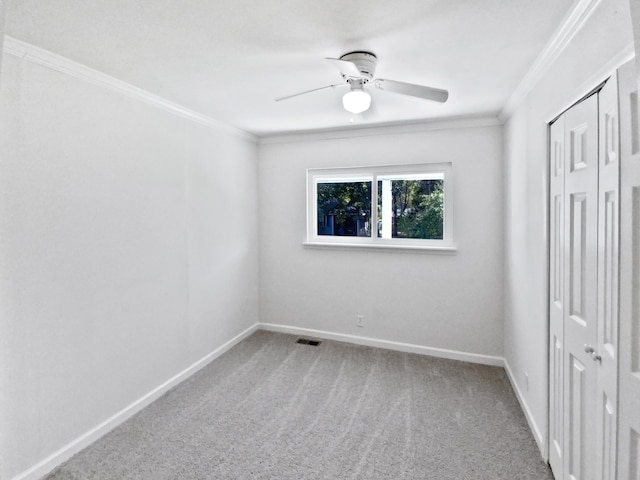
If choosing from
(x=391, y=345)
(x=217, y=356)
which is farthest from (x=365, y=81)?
(x=217, y=356)

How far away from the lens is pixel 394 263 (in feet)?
12.2

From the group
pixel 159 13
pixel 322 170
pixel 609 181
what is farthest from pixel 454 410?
pixel 159 13

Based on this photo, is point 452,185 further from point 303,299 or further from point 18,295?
point 18,295

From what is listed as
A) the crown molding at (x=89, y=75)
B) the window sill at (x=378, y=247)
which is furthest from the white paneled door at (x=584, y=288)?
the crown molding at (x=89, y=75)

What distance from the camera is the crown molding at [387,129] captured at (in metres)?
3.30

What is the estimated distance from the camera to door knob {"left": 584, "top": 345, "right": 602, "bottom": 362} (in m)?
1.43

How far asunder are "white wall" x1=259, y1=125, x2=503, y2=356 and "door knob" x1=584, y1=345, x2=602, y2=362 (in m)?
1.89

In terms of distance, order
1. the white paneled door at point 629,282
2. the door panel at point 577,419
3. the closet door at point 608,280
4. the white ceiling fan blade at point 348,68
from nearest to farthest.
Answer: the white paneled door at point 629,282
the closet door at point 608,280
the door panel at point 577,419
the white ceiling fan blade at point 348,68

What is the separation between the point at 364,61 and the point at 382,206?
207 centimetres

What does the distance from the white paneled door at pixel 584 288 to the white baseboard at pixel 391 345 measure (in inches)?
55.8

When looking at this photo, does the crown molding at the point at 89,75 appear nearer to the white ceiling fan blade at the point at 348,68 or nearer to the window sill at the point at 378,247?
the white ceiling fan blade at the point at 348,68

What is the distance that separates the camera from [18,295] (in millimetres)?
1862

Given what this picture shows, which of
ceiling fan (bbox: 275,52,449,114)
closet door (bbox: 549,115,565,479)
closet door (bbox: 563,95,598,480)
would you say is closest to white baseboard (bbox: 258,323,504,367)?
closet door (bbox: 549,115,565,479)

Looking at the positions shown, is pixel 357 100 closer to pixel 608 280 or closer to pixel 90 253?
pixel 608 280
